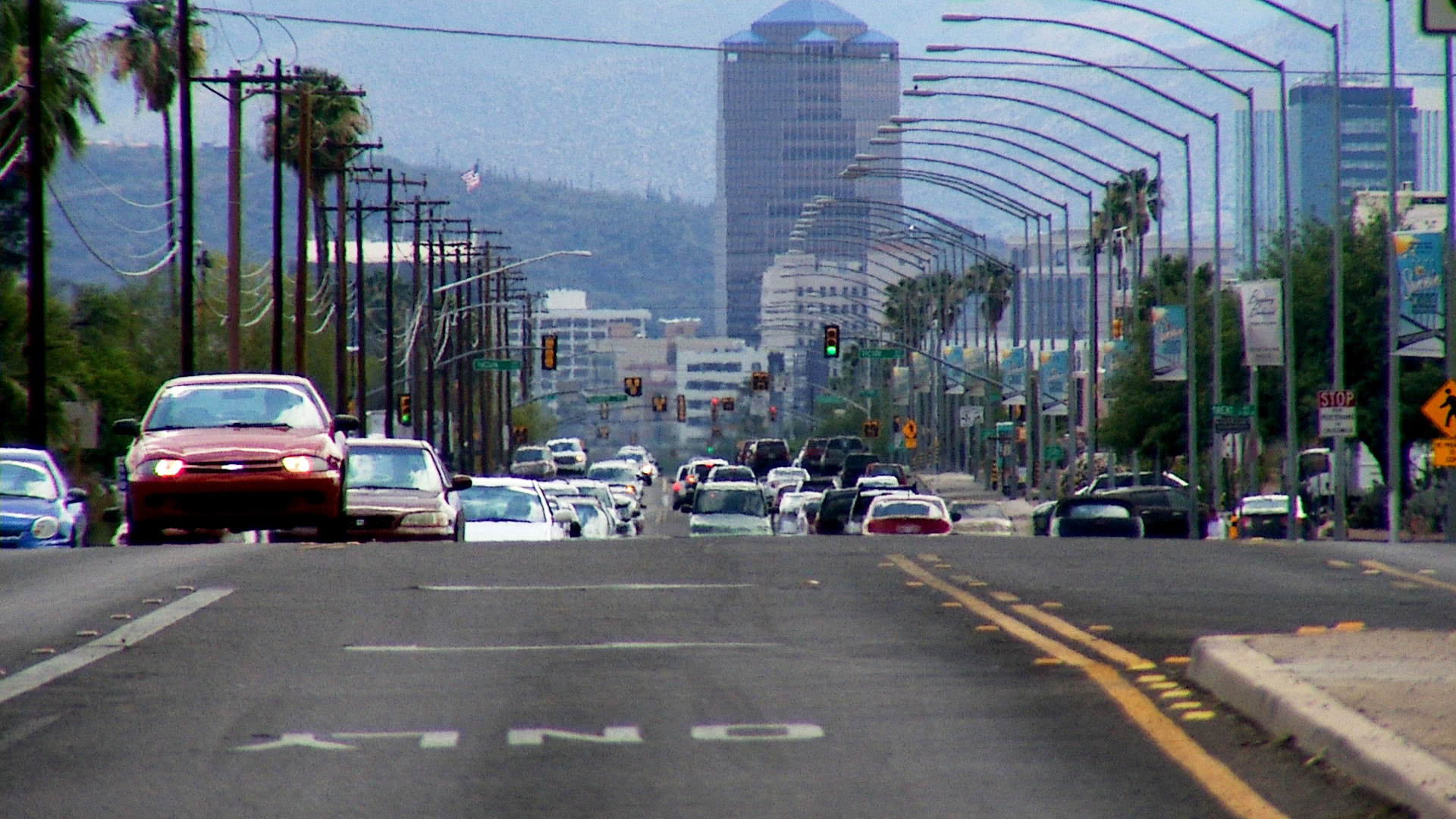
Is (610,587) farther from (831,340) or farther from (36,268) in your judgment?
(831,340)

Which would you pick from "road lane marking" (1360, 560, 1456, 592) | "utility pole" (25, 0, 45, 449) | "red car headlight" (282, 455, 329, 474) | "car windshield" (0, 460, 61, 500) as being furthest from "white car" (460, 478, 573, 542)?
"road lane marking" (1360, 560, 1456, 592)

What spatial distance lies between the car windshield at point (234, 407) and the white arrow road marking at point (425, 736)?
1415cm

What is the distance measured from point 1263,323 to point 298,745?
3825cm

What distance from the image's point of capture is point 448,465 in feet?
323

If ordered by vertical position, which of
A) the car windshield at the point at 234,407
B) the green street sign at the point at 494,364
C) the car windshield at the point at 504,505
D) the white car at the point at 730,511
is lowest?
the white car at the point at 730,511

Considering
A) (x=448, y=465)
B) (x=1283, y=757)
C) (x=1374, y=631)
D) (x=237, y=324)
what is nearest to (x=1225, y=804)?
(x=1283, y=757)

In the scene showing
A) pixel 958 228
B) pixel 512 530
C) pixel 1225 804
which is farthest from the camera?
pixel 958 228

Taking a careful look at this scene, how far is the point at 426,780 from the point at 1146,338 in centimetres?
6217

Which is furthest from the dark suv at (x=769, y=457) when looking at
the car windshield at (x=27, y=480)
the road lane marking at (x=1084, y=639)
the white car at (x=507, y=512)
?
the road lane marking at (x=1084, y=639)

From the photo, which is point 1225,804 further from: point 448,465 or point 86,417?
point 448,465

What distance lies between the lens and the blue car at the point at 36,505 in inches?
1061

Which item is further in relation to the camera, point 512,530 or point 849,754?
point 512,530

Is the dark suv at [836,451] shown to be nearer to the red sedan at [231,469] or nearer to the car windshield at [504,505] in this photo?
the car windshield at [504,505]

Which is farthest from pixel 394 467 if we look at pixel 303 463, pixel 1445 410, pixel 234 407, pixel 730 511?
pixel 730 511
